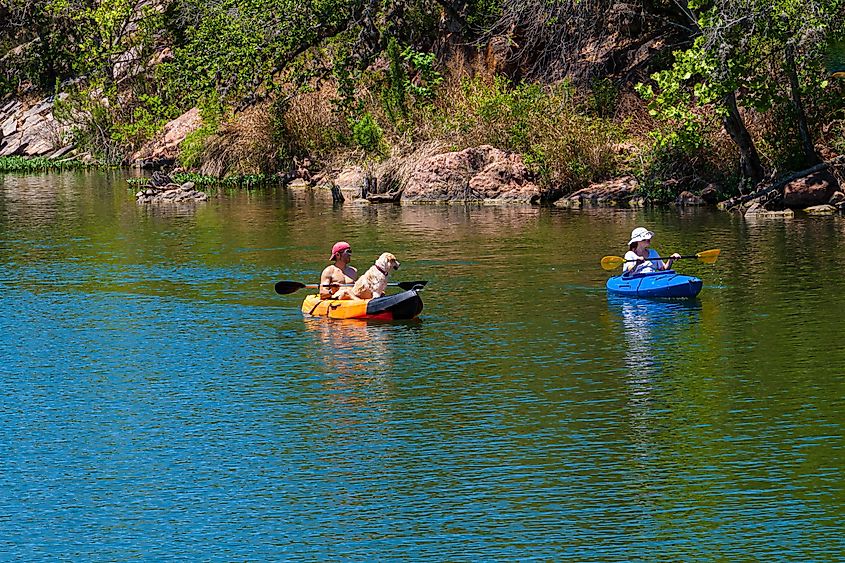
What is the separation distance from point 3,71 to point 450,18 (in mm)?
32237

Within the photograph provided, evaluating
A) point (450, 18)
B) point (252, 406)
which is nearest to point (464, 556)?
point (252, 406)

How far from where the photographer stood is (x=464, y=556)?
10016 mm

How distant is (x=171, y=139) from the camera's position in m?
52.1

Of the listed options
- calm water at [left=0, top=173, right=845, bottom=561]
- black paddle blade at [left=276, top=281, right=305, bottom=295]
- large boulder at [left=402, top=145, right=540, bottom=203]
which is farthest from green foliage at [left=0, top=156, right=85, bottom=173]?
black paddle blade at [left=276, top=281, right=305, bottom=295]

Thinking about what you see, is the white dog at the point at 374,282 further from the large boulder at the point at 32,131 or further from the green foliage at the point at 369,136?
the large boulder at the point at 32,131

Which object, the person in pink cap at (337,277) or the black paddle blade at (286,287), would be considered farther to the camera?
the black paddle blade at (286,287)

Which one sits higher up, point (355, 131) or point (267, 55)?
point (267, 55)

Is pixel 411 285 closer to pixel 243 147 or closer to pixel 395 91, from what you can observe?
pixel 395 91

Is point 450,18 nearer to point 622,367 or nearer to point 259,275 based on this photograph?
point 259,275

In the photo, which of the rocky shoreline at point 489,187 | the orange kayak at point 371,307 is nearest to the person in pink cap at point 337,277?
the orange kayak at point 371,307

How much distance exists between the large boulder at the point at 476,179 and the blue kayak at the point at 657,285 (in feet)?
48.9

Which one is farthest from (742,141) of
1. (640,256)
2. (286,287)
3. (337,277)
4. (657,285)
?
(286,287)

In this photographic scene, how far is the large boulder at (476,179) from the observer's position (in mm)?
35844

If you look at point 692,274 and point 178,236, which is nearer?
point 692,274
